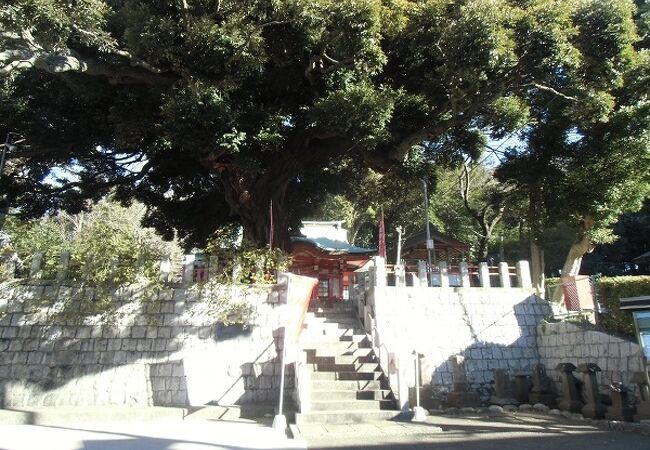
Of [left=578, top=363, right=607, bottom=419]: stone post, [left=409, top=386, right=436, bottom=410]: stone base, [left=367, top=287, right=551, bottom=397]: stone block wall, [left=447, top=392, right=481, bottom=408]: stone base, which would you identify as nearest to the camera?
[left=578, top=363, right=607, bottom=419]: stone post

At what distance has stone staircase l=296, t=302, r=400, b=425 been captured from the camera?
8.91 meters

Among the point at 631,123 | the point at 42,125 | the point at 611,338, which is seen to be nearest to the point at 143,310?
the point at 42,125

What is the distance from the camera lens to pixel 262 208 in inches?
525

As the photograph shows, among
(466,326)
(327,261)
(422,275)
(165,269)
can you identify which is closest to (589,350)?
(466,326)

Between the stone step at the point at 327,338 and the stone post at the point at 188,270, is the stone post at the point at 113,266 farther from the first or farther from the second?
the stone step at the point at 327,338

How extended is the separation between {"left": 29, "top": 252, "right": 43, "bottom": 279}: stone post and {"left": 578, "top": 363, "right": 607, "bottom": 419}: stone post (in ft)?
39.2

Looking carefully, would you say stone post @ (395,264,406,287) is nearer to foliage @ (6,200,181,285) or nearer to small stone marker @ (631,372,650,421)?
small stone marker @ (631,372,650,421)

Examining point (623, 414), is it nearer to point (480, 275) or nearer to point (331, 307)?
point (480, 275)

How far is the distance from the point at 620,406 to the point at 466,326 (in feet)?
15.1

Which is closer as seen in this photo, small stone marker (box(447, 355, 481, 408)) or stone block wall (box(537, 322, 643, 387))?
stone block wall (box(537, 322, 643, 387))

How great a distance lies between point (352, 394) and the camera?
9609mm

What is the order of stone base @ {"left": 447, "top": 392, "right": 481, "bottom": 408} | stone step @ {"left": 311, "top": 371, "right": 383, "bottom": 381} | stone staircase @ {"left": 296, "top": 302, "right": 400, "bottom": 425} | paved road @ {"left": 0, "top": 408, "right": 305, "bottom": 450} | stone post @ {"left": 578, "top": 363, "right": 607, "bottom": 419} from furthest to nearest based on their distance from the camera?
1. stone base @ {"left": 447, "top": 392, "right": 481, "bottom": 408}
2. stone step @ {"left": 311, "top": 371, "right": 383, "bottom": 381}
3. stone staircase @ {"left": 296, "top": 302, "right": 400, "bottom": 425}
4. stone post @ {"left": 578, "top": 363, "right": 607, "bottom": 419}
5. paved road @ {"left": 0, "top": 408, "right": 305, "bottom": 450}

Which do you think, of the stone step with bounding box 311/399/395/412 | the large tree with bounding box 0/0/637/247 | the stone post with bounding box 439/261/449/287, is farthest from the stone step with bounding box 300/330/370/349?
the large tree with bounding box 0/0/637/247

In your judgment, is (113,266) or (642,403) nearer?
(642,403)
